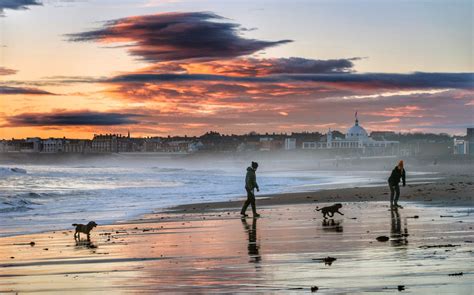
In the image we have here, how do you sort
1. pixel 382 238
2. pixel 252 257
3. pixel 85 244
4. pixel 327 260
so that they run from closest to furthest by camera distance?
pixel 327 260 < pixel 252 257 < pixel 382 238 < pixel 85 244

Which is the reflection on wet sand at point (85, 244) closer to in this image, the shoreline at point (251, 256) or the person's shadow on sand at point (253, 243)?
the shoreline at point (251, 256)

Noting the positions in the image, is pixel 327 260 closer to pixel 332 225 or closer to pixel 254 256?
pixel 254 256

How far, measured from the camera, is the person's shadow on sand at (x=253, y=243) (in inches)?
476

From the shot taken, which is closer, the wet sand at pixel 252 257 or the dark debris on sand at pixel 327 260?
the wet sand at pixel 252 257

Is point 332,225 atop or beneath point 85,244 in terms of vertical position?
atop

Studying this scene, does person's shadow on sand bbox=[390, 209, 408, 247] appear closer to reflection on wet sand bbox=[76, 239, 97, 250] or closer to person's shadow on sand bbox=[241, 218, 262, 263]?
person's shadow on sand bbox=[241, 218, 262, 263]

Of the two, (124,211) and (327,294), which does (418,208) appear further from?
(327,294)

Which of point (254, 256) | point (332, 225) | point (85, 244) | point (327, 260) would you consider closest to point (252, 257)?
point (254, 256)

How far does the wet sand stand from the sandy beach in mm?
15

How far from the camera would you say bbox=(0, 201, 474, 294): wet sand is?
9.41 m

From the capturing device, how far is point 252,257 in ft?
40.1

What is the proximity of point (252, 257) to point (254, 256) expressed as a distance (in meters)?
0.11

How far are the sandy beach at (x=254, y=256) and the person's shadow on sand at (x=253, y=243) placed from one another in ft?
0.06

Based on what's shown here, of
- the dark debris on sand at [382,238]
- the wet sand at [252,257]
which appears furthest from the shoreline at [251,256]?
the dark debris on sand at [382,238]
